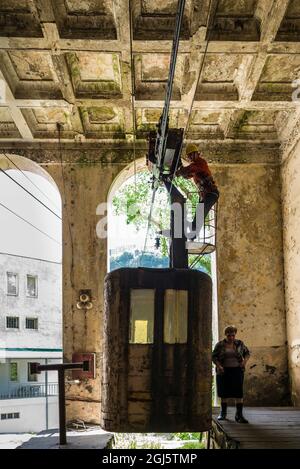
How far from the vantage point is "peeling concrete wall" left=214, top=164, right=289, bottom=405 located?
10859mm

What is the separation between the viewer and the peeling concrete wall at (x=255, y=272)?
10.9 m

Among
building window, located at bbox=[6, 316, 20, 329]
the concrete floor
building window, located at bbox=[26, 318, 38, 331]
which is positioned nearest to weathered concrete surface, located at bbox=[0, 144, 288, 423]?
the concrete floor

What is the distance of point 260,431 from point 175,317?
2472 millimetres

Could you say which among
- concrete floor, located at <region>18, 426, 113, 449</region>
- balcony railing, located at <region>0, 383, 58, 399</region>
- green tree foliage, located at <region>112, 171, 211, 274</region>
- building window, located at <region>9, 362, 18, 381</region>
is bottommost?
balcony railing, located at <region>0, 383, 58, 399</region>

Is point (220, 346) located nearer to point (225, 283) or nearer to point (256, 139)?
point (225, 283)

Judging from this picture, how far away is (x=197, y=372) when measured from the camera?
5754 millimetres

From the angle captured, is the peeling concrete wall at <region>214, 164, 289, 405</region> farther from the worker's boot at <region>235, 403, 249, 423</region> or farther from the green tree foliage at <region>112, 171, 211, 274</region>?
the green tree foliage at <region>112, 171, 211, 274</region>

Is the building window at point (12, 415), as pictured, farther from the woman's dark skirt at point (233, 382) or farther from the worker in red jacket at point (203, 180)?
the worker in red jacket at point (203, 180)

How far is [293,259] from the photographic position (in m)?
10.7

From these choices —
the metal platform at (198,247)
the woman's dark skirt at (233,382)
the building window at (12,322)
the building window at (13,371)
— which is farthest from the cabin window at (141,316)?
the building window at (12,322)

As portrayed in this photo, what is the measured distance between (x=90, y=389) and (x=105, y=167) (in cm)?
507

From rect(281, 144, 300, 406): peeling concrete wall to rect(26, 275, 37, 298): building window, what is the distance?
1980cm

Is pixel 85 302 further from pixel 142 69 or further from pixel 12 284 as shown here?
pixel 12 284

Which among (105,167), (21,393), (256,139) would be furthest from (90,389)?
(21,393)
